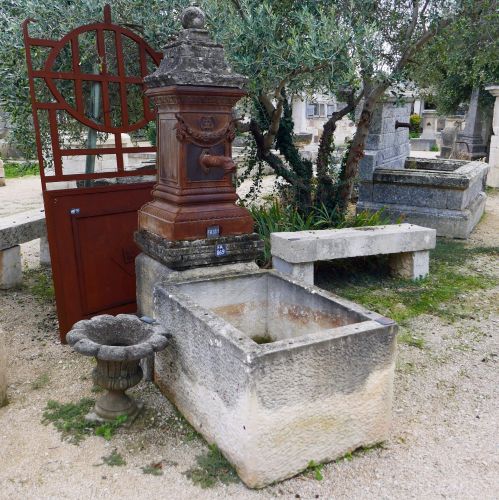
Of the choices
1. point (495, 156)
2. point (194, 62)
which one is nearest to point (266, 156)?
point (194, 62)

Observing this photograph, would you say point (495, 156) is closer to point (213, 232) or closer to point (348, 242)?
point (348, 242)

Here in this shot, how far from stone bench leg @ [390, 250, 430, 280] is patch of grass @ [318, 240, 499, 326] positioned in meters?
0.09

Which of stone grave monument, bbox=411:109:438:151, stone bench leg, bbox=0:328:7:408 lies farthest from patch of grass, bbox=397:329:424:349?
stone grave monument, bbox=411:109:438:151

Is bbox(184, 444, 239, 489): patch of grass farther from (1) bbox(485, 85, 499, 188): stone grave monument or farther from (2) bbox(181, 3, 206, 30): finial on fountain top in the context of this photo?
(1) bbox(485, 85, 499, 188): stone grave monument

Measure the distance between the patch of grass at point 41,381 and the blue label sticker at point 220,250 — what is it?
1.58 m

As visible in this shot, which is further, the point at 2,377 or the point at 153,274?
the point at 153,274

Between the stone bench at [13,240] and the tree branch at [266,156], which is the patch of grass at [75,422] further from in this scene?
the tree branch at [266,156]

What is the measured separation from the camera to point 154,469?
9.91ft

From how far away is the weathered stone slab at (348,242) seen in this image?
5.49 meters

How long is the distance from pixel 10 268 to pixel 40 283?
1.26 feet

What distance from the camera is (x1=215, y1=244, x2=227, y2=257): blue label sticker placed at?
4.00m

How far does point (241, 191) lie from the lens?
464 inches

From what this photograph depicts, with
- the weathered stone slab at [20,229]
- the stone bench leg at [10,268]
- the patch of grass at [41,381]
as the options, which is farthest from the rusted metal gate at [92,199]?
the stone bench leg at [10,268]

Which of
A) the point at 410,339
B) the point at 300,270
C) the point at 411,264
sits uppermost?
the point at 300,270
